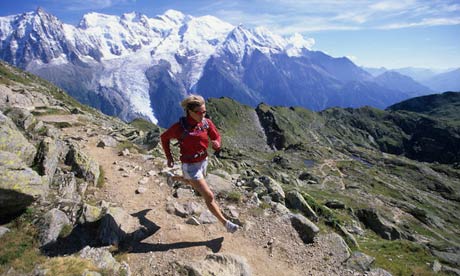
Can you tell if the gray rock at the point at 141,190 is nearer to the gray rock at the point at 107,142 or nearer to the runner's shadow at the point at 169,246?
the runner's shadow at the point at 169,246

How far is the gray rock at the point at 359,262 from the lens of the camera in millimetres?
14930

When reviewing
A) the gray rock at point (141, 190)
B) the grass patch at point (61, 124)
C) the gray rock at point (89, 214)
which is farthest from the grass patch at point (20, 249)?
the grass patch at point (61, 124)

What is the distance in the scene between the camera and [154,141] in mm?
33344

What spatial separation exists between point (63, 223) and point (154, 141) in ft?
67.7

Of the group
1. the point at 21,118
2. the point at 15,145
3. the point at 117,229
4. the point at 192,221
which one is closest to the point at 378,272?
the point at 192,221

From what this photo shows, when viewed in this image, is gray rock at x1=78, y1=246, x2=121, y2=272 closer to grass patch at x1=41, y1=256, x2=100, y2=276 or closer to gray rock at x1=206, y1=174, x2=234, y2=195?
grass patch at x1=41, y1=256, x2=100, y2=276

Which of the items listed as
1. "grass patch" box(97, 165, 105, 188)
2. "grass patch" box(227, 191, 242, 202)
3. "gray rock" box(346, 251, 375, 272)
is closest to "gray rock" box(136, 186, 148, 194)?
"grass patch" box(97, 165, 105, 188)

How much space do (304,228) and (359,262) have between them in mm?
2917

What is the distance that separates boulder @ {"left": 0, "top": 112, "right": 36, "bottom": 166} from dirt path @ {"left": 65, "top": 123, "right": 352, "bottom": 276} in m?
3.75

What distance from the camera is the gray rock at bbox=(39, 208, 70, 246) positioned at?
39.9 feet

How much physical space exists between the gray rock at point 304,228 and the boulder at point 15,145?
13427 mm

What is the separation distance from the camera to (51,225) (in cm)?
1251

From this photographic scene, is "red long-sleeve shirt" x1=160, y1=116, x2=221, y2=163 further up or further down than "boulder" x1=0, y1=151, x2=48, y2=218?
further up

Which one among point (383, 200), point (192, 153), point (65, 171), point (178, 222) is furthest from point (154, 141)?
point (383, 200)
